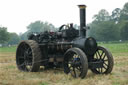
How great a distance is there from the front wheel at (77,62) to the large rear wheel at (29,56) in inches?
65.1

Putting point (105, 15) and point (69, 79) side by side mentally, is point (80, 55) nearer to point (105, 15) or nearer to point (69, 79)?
point (69, 79)

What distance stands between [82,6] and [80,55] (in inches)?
85.4

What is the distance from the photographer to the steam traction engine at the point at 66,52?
8.69 metres

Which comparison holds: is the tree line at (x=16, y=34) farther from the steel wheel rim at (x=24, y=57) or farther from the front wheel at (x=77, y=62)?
the front wheel at (x=77, y=62)

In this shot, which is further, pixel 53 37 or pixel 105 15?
pixel 105 15

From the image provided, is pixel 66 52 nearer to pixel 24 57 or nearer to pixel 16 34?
pixel 24 57

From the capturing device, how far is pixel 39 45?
1038 centimetres

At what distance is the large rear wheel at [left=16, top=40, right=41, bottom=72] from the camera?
10031 millimetres

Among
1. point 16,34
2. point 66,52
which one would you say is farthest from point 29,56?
point 16,34

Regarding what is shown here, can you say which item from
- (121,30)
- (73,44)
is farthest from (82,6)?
(121,30)

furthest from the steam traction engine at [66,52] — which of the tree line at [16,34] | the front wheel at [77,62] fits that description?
the tree line at [16,34]

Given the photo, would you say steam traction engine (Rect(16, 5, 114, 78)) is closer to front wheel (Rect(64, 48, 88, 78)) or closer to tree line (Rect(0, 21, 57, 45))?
front wheel (Rect(64, 48, 88, 78))

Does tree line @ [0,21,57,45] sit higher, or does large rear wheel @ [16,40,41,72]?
tree line @ [0,21,57,45]

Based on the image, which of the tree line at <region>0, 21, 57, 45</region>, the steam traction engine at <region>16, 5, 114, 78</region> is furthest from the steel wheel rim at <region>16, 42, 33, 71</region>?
the tree line at <region>0, 21, 57, 45</region>
